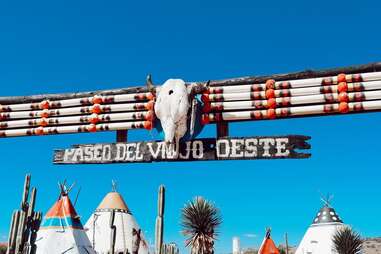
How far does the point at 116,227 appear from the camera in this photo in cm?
3117

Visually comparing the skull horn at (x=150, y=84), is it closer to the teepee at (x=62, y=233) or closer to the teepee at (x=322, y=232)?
the teepee at (x=62, y=233)

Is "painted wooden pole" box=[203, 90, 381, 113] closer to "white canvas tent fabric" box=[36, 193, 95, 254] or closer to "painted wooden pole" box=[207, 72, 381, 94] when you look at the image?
"painted wooden pole" box=[207, 72, 381, 94]

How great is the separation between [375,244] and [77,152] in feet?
267

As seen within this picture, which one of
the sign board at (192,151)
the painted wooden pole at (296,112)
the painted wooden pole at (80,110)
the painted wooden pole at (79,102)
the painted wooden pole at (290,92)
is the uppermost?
the painted wooden pole at (79,102)

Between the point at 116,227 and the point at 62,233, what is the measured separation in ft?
19.3

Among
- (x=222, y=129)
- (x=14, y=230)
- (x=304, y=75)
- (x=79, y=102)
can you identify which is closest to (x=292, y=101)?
(x=304, y=75)

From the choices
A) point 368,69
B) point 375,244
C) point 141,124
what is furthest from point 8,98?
point 375,244

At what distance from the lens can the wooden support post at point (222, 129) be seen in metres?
9.30

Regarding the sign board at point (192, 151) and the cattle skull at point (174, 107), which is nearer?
the sign board at point (192, 151)

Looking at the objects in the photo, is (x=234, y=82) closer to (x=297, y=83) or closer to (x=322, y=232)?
(x=297, y=83)

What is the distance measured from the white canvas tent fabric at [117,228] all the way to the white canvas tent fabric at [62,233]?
4.77 meters

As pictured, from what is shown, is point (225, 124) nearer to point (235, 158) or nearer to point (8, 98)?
point (235, 158)

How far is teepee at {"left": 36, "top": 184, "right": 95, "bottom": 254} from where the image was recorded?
25078 mm

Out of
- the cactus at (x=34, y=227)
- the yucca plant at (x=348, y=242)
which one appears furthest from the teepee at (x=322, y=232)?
the cactus at (x=34, y=227)
